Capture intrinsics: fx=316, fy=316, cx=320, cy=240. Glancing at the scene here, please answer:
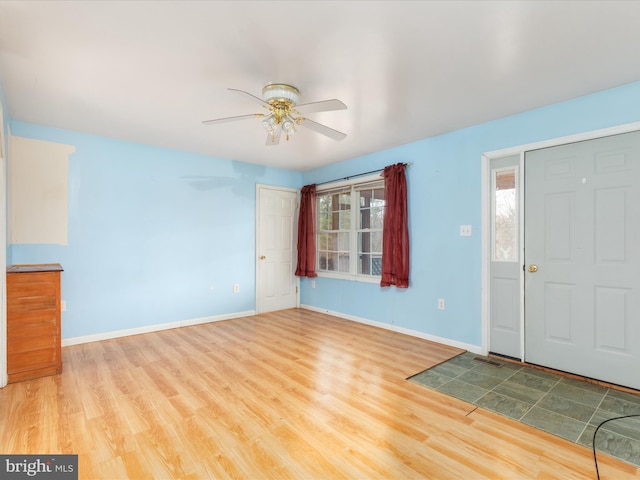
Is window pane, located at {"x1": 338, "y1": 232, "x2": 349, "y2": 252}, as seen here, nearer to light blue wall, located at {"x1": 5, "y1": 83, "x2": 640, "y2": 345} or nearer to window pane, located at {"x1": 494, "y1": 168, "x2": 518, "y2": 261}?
light blue wall, located at {"x1": 5, "y1": 83, "x2": 640, "y2": 345}

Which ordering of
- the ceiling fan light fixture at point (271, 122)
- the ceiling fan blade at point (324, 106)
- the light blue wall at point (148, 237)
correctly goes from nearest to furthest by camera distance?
1. the ceiling fan blade at point (324, 106)
2. the ceiling fan light fixture at point (271, 122)
3. the light blue wall at point (148, 237)

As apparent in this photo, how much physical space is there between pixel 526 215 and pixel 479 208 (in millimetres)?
438

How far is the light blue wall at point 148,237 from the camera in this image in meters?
3.59

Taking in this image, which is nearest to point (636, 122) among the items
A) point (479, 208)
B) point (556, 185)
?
point (556, 185)

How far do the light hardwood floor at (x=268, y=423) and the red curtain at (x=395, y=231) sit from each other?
1053mm

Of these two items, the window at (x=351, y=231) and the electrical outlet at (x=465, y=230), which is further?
the window at (x=351, y=231)

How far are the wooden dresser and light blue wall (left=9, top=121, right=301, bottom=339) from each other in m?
0.87

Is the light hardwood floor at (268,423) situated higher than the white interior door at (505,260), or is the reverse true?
the white interior door at (505,260)

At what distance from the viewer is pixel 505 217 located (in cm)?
322

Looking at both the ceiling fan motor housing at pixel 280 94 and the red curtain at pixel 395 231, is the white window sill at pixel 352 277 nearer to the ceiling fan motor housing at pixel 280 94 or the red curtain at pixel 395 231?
the red curtain at pixel 395 231

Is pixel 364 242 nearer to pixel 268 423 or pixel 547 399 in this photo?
pixel 547 399

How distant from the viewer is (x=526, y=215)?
3.06 m

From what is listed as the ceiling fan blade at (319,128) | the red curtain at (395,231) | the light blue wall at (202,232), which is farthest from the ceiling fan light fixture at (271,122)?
the light blue wall at (202,232)

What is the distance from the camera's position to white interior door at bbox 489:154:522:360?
313cm
